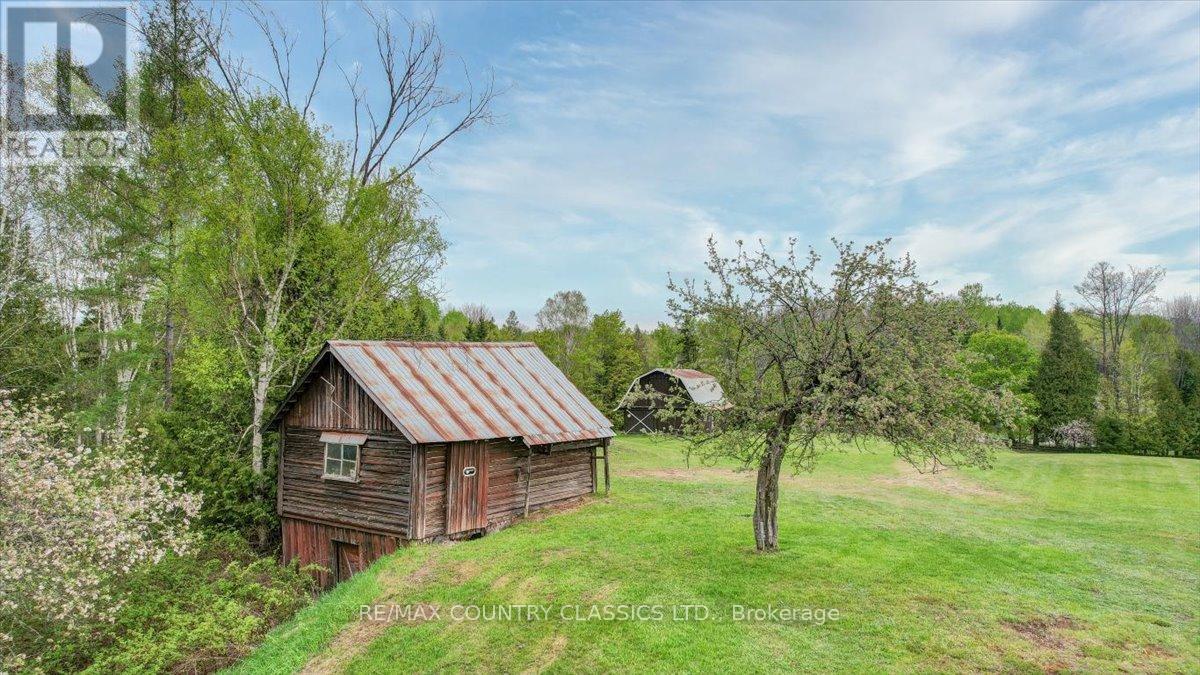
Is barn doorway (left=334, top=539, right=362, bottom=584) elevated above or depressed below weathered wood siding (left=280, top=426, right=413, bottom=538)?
below

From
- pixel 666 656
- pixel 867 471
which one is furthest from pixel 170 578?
pixel 867 471

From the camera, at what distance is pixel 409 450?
16922 millimetres

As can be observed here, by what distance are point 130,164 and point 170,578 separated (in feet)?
53.7

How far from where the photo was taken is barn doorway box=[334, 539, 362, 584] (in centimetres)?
1841

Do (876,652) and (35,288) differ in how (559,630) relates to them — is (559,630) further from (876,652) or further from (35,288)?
(35,288)

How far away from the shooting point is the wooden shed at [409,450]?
55.9ft

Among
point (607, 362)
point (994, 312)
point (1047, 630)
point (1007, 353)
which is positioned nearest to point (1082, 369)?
point (1007, 353)

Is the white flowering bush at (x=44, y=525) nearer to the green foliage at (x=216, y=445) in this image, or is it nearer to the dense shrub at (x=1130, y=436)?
the green foliage at (x=216, y=445)

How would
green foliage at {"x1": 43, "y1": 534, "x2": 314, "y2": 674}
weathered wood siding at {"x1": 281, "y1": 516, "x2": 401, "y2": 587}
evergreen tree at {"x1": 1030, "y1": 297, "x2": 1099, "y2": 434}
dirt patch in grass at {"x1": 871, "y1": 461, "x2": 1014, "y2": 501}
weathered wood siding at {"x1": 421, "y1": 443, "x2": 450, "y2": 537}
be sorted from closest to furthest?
green foliage at {"x1": 43, "y1": 534, "x2": 314, "y2": 674}, weathered wood siding at {"x1": 421, "y1": 443, "x2": 450, "y2": 537}, weathered wood siding at {"x1": 281, "y1": 516, "x2": 401, "y2": 587}, dirt patch in grass at {"x1": 871, "y1": 461, "x2": 1014, "y2": 501}, evergreen tree at {"x1": 1030, "y1": 297, "x2": 1099, "y2": 434}

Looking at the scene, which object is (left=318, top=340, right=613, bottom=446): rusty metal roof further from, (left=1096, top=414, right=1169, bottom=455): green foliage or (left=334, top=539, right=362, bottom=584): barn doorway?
(left=1096, top=414, right=1169, bottom=455): green foliage

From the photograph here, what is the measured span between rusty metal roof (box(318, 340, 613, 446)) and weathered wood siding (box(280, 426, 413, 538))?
1.16m

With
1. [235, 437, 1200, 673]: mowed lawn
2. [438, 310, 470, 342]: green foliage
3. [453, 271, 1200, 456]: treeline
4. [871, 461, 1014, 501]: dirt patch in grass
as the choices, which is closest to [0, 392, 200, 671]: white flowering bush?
[235, 437, 1200, 673]: mowed lawn

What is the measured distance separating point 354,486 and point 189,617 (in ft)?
16.3

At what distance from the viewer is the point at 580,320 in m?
69.9
